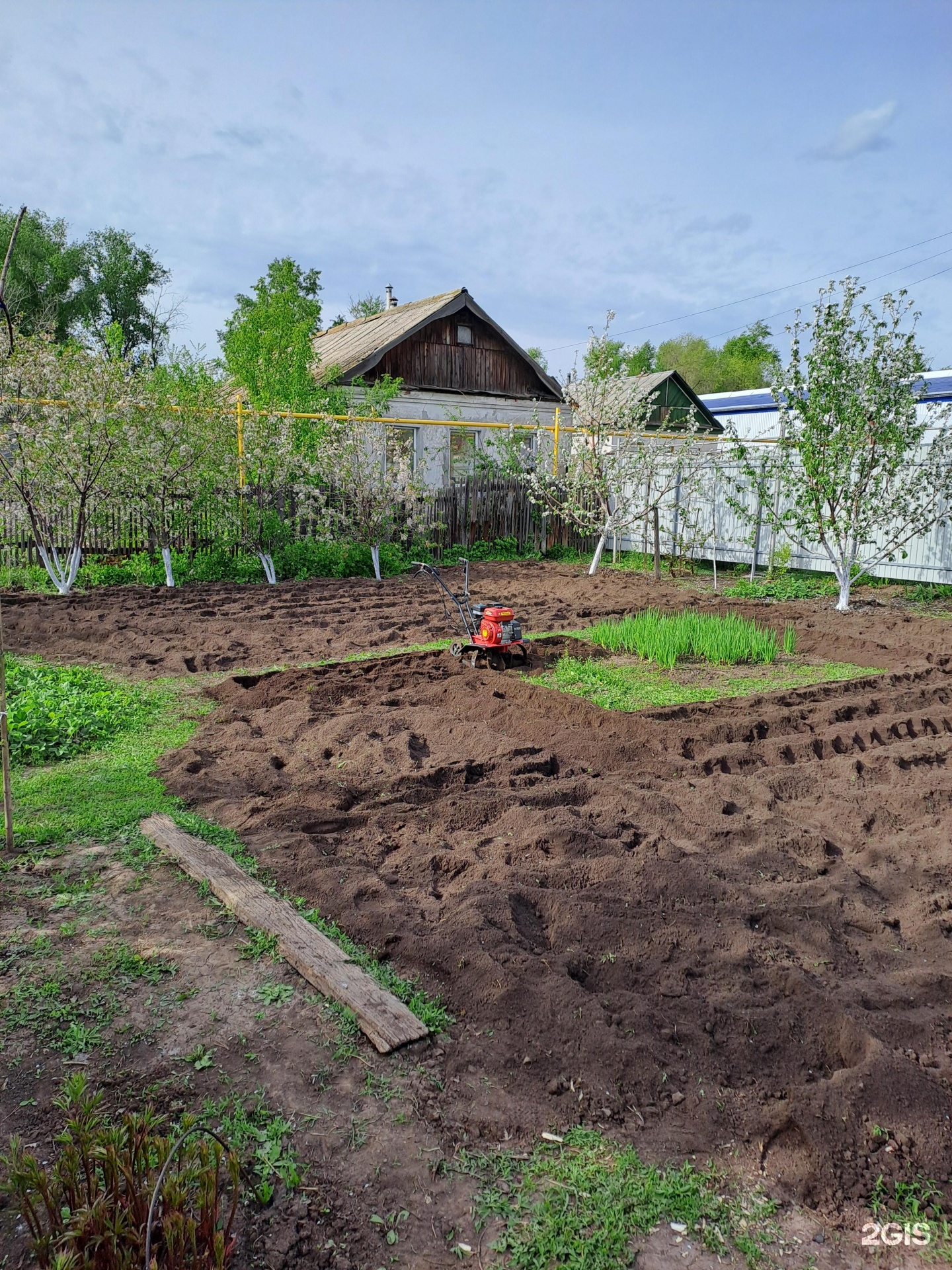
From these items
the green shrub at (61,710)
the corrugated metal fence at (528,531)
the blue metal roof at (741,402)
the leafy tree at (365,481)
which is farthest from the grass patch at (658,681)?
the blue metal roof at (741,402)

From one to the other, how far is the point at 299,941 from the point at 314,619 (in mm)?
6307

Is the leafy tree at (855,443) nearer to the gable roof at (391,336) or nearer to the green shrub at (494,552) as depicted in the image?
the green shrub at (494,552)

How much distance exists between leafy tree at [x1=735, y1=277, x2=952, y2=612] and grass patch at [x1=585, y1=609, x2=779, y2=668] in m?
3.62

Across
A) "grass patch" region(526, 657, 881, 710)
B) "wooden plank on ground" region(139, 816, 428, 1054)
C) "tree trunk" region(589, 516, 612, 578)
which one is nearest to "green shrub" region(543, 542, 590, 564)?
"tree trunk" region(589, 516, 612, 578)

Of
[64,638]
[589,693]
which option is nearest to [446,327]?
[64,638]

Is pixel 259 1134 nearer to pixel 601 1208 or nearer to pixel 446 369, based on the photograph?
pixel 601 1208

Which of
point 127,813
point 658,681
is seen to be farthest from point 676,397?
point 127,813

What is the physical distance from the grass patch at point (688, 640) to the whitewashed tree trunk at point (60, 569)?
642 cm

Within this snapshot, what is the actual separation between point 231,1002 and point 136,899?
0.85m

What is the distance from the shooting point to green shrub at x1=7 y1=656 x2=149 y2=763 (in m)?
4.96

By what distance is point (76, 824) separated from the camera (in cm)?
401

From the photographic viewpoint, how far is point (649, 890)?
3.39 meters

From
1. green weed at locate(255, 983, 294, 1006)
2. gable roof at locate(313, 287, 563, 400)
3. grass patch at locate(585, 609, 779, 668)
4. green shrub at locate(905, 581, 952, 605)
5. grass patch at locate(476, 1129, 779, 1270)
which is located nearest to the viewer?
grass patch at locate(476, 1129, 779, 1270)

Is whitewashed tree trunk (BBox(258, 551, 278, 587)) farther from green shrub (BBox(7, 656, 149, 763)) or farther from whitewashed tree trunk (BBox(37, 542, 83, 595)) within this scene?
green shrub (BBox(7, 656, 149, 763))
